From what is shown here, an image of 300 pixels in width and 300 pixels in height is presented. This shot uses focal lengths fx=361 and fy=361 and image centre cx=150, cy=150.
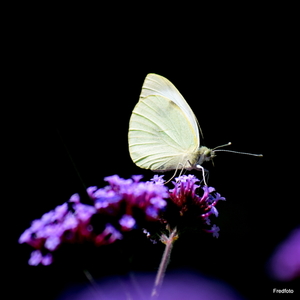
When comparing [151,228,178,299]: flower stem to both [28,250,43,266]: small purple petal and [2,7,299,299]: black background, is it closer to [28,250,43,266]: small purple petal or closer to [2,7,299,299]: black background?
[28,250,43,266]: small purple petal

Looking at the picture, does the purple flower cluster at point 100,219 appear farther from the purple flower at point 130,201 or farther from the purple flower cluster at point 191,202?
the purple flower cluster at point 191,202

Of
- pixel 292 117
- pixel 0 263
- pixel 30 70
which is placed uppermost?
pixel 30 70

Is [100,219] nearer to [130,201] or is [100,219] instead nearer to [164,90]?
[130,201]

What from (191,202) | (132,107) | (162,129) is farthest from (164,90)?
(132,107)

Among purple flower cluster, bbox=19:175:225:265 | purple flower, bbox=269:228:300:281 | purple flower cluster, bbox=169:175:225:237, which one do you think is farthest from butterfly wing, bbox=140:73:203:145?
purple flower cluster, bbox=19:175:225:265

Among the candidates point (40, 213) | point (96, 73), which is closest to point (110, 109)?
point (96, 73)

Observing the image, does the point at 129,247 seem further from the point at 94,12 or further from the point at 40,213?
the point at 94,12

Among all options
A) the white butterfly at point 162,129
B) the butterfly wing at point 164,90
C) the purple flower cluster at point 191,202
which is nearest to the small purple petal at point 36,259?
the purple flower cluster at point 191,202
